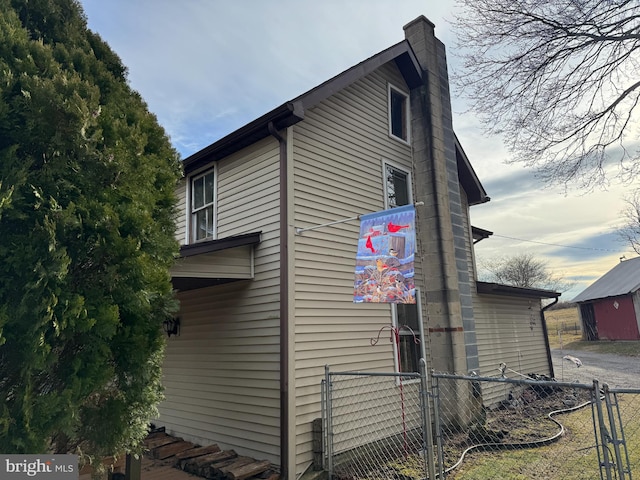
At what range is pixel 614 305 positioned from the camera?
1030 inches

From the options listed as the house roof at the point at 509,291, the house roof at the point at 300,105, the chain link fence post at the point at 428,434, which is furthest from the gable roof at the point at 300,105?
the house roof at the point at 509,291

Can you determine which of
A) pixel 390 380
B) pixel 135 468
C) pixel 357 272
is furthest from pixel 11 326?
pixel 390 380

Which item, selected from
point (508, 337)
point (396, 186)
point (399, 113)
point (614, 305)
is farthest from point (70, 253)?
point (614, 305)

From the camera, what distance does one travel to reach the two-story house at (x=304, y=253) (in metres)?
5.76

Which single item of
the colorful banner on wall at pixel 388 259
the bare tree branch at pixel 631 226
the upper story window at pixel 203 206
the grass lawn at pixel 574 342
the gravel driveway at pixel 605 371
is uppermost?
the bare tree branch at pixel 631 226

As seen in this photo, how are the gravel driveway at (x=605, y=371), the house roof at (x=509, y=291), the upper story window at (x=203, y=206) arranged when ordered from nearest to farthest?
the upper story window at (x=203, y=206)
the house roof at (x=509, y=291)
the gravel driveway at (x=605, y=371)

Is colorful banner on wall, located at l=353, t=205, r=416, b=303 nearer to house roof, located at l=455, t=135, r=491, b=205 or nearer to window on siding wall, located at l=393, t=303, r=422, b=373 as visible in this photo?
window on siding wall, located at l=393, t=303, r=422, b=373

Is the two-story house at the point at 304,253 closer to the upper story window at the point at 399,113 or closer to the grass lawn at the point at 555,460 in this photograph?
the upper story window at the point at 399,113

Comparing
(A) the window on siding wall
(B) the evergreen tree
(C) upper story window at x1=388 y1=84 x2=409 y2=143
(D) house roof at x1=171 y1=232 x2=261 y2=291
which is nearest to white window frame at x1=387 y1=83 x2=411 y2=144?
(C) upper story window at x1=388 y1=84 x2=409 y2=143

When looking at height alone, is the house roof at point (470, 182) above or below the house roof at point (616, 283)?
above

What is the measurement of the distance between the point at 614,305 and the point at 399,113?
25.8 metres

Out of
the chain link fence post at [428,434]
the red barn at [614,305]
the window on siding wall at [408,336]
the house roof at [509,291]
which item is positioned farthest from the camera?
the red barn at [614,305]

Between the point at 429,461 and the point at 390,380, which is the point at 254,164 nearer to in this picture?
the point at 390,380

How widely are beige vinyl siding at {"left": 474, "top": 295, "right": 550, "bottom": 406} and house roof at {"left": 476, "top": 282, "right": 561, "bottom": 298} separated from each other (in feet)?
0.70
